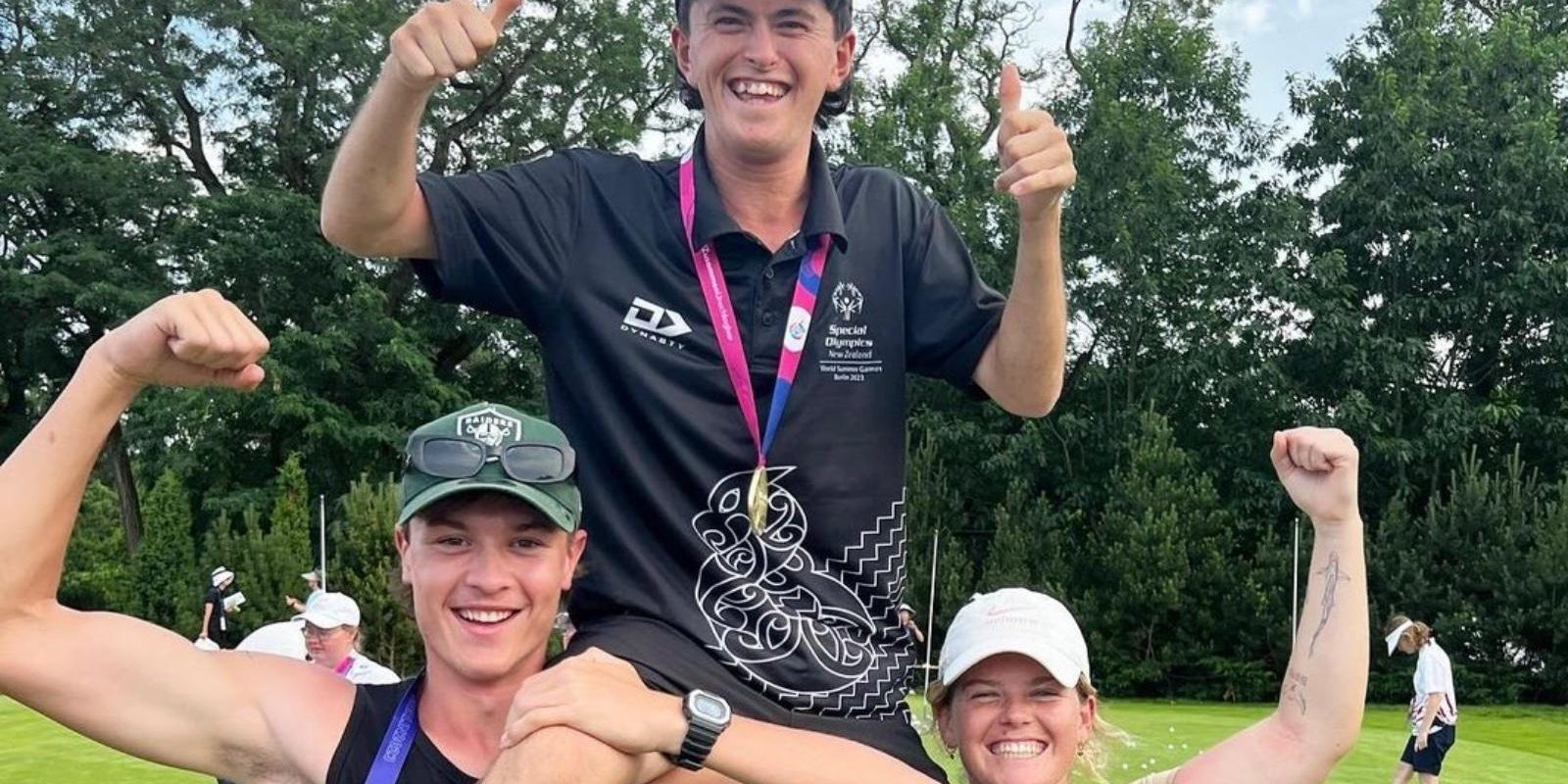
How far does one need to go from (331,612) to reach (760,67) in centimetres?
760

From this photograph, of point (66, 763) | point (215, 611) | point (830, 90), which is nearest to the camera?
point (830, 90)

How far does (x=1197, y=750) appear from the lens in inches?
626

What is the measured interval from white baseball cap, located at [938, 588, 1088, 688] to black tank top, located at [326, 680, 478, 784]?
3.30ft

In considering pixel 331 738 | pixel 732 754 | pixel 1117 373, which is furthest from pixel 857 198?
pixel 1117 373

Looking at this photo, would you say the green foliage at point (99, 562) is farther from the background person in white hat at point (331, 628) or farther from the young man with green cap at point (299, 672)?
the young man with green cap at point (299, 672)

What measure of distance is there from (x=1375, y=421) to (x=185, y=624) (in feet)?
81.2

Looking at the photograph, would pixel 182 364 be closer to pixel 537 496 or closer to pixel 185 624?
pixel 537 496

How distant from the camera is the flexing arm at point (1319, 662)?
112 inches

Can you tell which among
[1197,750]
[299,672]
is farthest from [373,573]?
→ [299,672]

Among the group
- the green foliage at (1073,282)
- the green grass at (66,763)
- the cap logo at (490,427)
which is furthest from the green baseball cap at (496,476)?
the green foliage at (1073,282)

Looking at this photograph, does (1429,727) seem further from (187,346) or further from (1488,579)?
(1488,579)

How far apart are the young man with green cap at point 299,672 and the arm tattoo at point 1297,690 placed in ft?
4.73

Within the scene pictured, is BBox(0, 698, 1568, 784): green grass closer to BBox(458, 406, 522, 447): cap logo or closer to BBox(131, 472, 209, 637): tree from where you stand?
BBox(458, 406, 522, 447): cap logo

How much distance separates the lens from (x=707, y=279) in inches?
112
